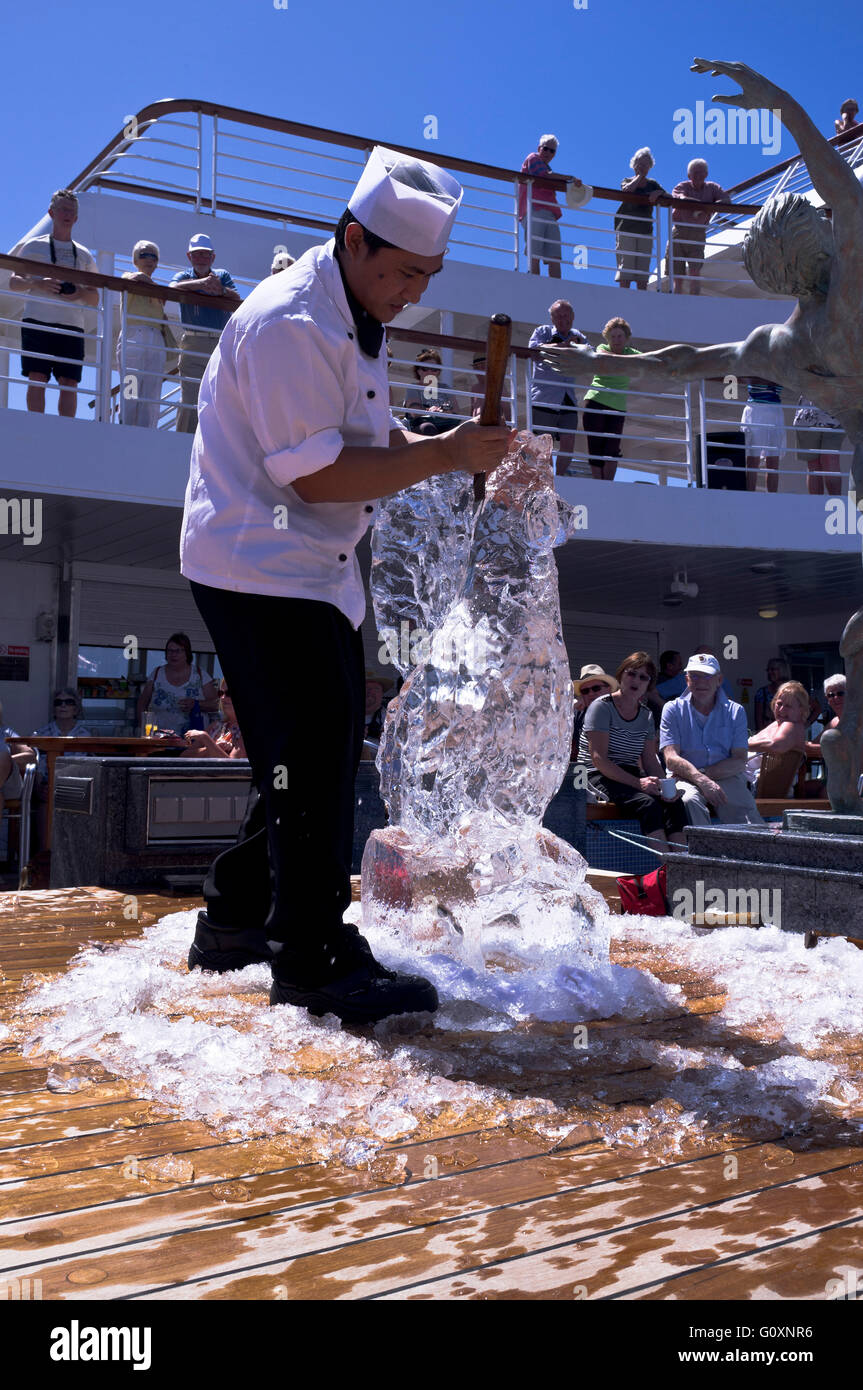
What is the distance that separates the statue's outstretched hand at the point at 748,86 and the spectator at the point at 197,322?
202 inches

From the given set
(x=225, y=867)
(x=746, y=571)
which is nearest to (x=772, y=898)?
(x=225, y=867)

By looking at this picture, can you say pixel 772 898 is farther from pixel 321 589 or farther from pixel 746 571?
pixel 746 571

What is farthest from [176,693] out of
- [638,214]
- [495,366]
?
[638,214]

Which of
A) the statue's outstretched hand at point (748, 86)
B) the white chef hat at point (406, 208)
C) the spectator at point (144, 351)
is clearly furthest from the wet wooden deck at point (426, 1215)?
the spectator at point (144, 351)

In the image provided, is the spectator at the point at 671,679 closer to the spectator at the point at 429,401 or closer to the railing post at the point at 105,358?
the spectator at the point at 429,401

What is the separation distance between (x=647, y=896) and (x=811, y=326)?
1901 mm

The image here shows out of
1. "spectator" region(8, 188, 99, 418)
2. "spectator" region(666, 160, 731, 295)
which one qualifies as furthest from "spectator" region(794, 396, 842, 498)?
"spectator" region(8, 188, 99, 418)

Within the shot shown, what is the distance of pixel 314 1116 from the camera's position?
161 centimetres

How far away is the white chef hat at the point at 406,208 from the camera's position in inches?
82.4

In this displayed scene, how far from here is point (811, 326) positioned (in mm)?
3443

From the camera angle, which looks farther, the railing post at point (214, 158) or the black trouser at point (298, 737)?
the railing post at point (214, 158)

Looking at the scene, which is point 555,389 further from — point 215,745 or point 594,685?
point 215,745
